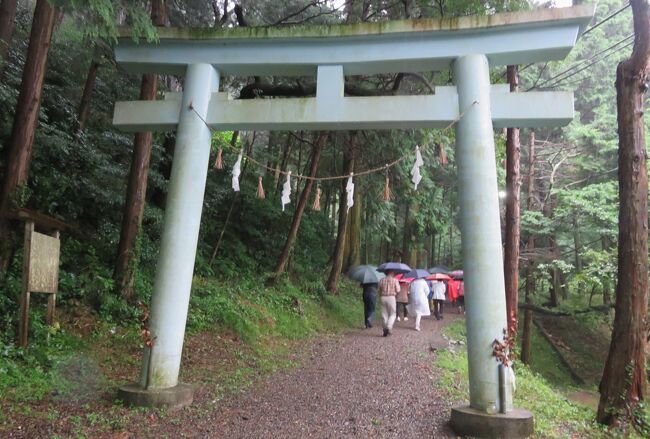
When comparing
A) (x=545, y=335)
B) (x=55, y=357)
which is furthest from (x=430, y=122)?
(x=545, y=335)

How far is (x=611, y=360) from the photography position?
5785 millimetres

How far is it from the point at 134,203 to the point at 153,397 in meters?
4.30

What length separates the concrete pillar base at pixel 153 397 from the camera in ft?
16.3

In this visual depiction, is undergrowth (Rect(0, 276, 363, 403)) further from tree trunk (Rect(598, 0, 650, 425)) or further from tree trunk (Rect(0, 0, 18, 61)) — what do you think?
tree trunk (Rect(0, 0, 18, 61))

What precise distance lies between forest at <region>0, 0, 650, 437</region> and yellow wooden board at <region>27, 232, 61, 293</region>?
40 cm

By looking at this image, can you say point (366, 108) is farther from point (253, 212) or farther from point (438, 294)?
point (438, 294)

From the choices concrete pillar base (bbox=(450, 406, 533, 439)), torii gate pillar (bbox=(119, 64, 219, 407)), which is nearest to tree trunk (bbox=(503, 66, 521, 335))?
concrete pillar base (bbox=(450, 406, 533, 439))

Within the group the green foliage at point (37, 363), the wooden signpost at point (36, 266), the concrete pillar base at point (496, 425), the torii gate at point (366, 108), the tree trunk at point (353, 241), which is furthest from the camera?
the tree trunk at point (353, 241)

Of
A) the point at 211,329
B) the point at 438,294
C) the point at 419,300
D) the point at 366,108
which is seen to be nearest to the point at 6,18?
the point at 211,329

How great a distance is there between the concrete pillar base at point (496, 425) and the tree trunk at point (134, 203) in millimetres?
6266

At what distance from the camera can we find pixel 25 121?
7.03 m

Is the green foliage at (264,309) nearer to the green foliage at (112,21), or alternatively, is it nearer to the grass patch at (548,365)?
the green foliage at (112,21)

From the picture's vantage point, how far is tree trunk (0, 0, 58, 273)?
6.89m

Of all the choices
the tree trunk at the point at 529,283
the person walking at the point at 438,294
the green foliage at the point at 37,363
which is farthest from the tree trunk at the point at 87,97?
the tree trunk at the point at 529,283
